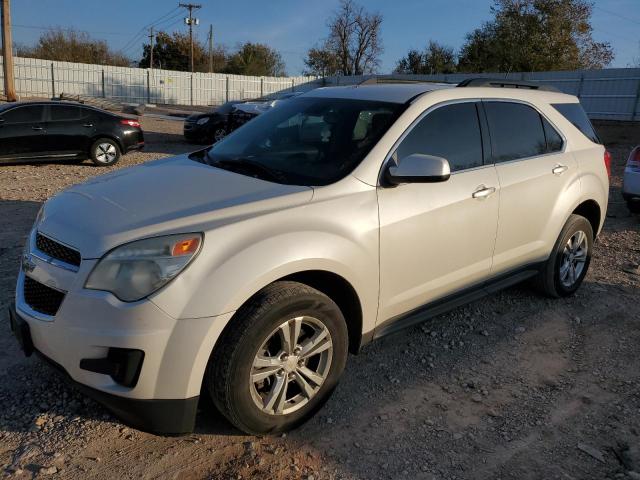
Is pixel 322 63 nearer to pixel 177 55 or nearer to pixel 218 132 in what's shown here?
pixel 177 55

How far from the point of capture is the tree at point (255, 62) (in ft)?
195

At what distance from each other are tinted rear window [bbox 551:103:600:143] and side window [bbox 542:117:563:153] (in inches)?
9.7

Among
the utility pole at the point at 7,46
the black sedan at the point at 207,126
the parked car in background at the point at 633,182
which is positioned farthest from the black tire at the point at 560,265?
the utility pole at the point at 7,46

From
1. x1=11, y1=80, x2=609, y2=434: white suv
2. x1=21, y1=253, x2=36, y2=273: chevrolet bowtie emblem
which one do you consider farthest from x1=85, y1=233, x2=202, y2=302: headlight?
x1=21, y1=253, x2=36, y2=273: chevrolet bowtie emblem

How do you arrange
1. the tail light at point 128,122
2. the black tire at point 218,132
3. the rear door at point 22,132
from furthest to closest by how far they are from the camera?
the black tire at point 218,132
the tail light at point 128,122
the rear door at point 22,132

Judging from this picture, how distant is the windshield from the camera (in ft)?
10.9

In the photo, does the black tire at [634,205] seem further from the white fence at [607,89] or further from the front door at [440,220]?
the white fence at [607,89]

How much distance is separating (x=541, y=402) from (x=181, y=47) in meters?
68.7

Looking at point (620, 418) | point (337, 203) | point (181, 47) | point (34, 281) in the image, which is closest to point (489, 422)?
point (620, 418)

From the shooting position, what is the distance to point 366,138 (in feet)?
11.3

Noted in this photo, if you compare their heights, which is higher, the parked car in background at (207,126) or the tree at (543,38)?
the tree at (543,38)

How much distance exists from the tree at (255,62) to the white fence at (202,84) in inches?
519

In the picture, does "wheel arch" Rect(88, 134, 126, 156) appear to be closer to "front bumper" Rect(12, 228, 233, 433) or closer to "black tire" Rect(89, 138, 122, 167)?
"black tire" Rect(89, 138, 122, 167)

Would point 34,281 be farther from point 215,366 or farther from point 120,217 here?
point 215,366
